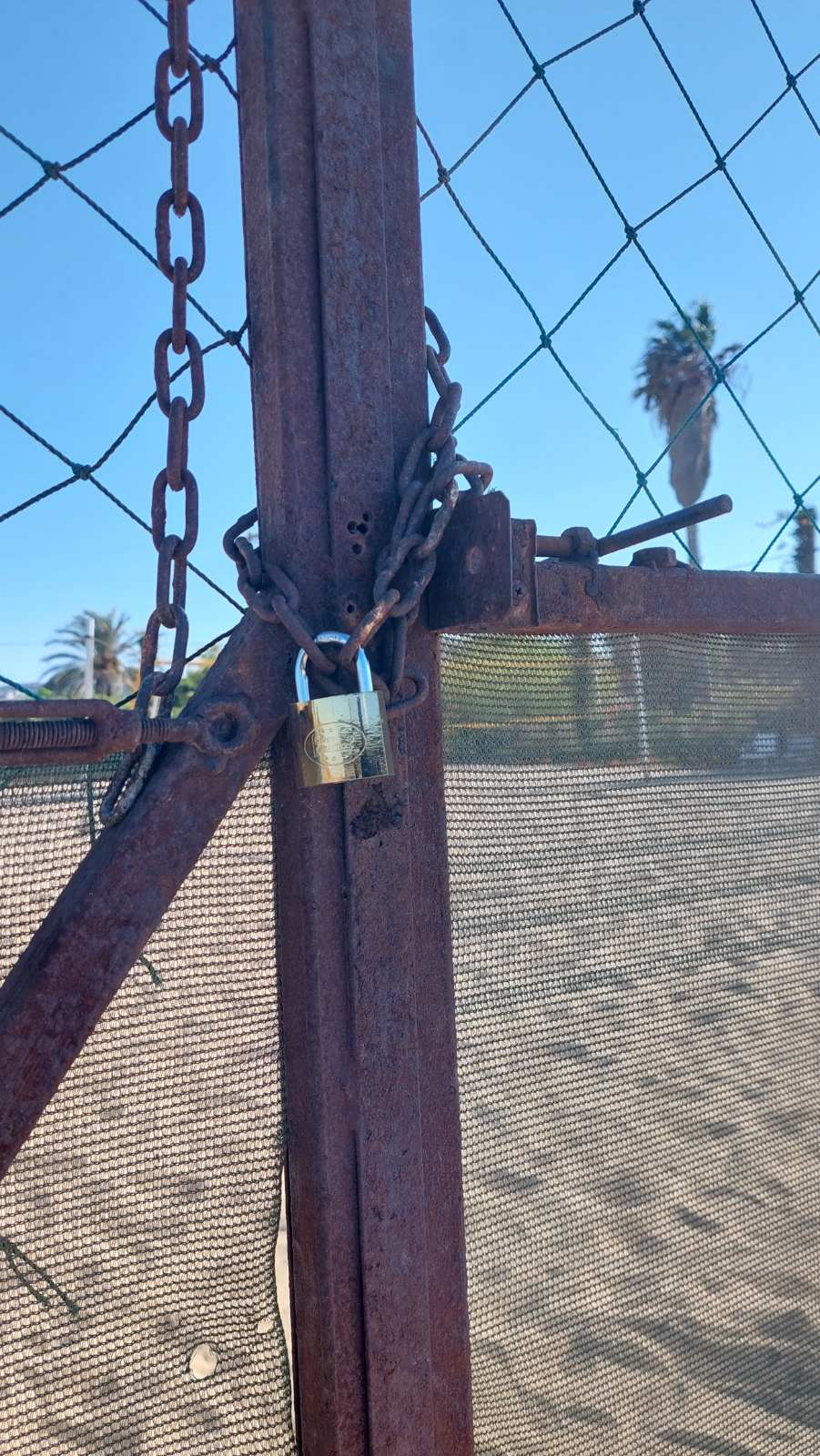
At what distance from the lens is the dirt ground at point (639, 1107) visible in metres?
1.35

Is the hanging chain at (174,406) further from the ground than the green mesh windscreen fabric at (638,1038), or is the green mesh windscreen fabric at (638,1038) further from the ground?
the hanging chain at (174,406)

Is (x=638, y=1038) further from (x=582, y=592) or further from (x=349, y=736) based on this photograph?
(x=349, y=736)

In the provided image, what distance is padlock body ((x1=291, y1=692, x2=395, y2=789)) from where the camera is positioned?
1033 mm

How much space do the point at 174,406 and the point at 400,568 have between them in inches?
10.1

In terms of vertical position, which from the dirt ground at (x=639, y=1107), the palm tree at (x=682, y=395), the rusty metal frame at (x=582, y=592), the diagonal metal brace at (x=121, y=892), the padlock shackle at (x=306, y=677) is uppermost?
the palm tree at (x=682, y=395)

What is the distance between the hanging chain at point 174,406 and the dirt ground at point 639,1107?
1.27ft

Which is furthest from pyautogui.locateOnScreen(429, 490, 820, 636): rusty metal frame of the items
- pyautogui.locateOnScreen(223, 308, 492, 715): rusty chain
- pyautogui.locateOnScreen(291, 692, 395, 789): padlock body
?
pyautogui.locateOnScreen(291, 692, 395, 789): padlock body

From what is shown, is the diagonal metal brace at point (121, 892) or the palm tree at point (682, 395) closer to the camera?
the diagonal metal brace at point (121, 892)

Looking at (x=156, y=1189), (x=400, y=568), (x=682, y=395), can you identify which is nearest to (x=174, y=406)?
(x=400, y=568)

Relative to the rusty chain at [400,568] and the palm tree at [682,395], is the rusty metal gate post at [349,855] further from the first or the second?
the palm tree at [682,395]

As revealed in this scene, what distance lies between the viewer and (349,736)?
1038mm

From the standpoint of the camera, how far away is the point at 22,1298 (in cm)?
107

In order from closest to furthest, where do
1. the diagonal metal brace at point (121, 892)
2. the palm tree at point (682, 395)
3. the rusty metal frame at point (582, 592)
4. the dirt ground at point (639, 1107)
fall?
1. the diagonal metal brace at point (121, 892)
2. the rusty metal frame at point (582, 592)
3. the dirt ground at point (639, 1107)
4. the palm tree at point (682, 395)

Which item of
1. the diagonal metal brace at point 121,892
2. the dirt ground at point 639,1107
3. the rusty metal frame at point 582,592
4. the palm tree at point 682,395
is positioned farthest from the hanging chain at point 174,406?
the palm tree at point 682,395
